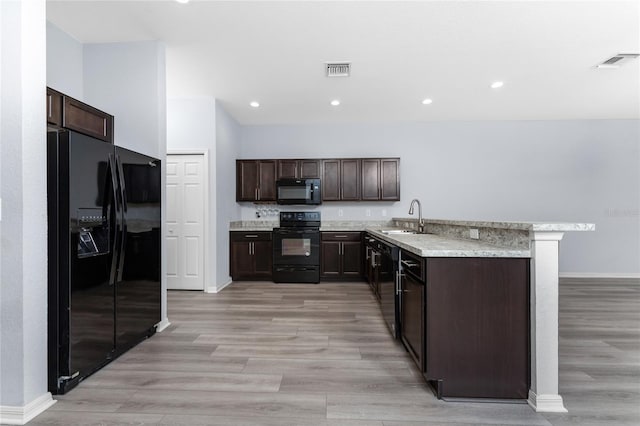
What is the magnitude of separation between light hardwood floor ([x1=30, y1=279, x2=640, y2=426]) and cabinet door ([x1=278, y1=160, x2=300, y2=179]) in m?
2.58

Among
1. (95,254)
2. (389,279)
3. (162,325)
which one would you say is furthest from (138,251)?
(389,279)

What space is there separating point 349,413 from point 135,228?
2.14 m

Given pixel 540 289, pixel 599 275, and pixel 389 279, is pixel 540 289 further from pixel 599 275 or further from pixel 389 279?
pixel 599 275

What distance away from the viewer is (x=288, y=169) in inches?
210

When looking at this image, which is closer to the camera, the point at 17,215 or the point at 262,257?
the point at 17,215

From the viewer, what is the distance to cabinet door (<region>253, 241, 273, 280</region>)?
16.7 ft

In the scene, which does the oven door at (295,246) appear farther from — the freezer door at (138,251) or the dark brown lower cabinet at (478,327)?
the dark brown lower cabinet at (478,327)

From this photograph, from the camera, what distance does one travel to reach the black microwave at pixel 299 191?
17.0ft

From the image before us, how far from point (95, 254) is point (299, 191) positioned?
339 cm

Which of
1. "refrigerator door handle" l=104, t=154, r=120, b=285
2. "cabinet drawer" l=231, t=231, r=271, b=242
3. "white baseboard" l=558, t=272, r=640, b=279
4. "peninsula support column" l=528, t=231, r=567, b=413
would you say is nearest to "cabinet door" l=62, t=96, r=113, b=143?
"refrigerator door handle" l=104, t=154, r=120, b=285

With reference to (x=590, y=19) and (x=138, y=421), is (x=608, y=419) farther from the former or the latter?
(x=590, y=19)

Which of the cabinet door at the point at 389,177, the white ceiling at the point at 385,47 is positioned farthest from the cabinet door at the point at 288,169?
the cabinet door at the point at 389,177

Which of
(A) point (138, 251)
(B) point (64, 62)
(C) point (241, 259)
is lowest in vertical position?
(C) point (241, 259)

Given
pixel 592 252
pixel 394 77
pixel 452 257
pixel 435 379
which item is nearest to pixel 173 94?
pixel 394 77
